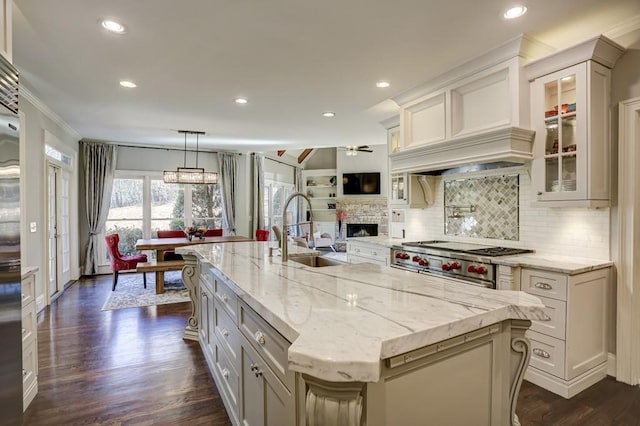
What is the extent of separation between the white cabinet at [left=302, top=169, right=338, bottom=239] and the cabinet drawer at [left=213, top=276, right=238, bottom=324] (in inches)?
366

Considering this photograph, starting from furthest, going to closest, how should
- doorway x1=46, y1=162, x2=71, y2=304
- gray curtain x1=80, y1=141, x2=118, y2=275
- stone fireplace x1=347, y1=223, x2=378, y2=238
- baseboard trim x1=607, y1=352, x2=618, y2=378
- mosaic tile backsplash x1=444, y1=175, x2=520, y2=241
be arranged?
stone fireplace x1=347, y1=223, x2=378, y2=238 < gray curtain x1=80, y1=141, x2=118, y2=275 < doorway x1=46, y1=162, x2=71, y2=304 < mosaic tile backsplash x1=444, y1=175, x2=520, y2=241 < baseboard trim x1=607, y1=352, x2=618, y2=378

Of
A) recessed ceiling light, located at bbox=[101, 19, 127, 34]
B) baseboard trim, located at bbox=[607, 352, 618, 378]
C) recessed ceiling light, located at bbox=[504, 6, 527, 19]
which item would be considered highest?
recessed ceiling light, located at bbox=[101, 19, 127, 34]

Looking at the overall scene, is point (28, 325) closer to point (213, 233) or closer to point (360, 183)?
point (213, 233)

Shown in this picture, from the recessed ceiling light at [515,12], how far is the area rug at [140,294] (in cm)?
498

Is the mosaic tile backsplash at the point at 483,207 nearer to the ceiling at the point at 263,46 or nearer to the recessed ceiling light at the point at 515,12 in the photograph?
the ceiling at the point at 263,46

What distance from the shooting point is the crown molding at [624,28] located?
2447 millimetres

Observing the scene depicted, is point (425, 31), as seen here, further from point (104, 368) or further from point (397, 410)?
point (104, 368)

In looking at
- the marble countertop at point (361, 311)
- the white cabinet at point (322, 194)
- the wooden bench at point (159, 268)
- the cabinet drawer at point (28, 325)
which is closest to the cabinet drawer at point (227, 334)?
the marble countertop at point (361, 311)

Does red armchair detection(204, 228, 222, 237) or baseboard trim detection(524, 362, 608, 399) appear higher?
red armchair detection(204, 228, 222, 237)

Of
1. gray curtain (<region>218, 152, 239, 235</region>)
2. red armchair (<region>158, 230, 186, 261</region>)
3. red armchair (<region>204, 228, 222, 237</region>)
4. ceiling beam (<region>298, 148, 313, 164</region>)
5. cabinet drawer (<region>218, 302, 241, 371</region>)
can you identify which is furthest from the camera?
ceiling beam (<region>298, 148, 313, 164</region>)

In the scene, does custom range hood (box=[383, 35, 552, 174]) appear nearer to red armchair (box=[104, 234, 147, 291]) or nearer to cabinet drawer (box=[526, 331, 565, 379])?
cabinet drawer (box=[526, 331, 565, 379])

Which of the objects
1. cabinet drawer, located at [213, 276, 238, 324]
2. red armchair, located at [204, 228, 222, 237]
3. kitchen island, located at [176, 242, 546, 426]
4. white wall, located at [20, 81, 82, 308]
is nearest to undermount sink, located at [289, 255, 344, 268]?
cabinet drawer, located at [213, 276, 238, 324]

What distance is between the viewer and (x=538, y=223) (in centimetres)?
313

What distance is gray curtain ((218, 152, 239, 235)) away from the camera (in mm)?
7883
